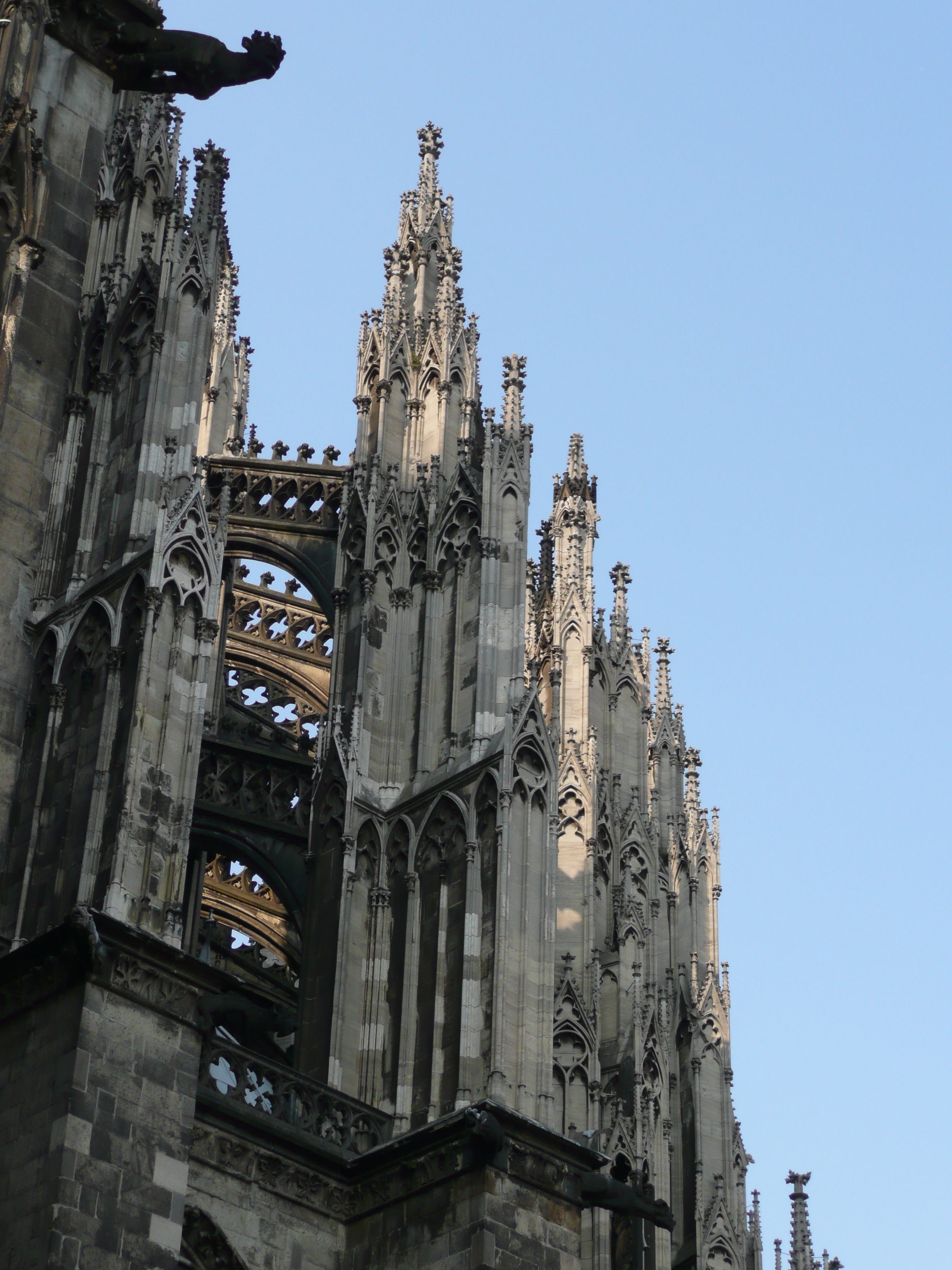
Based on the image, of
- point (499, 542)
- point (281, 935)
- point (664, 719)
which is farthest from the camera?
point (664, 719)

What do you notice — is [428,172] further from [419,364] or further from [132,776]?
[132,776]

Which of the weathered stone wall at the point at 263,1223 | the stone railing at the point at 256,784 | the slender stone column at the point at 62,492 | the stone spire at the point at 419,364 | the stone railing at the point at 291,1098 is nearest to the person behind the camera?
the weathered stone wall at the point at 263,1223

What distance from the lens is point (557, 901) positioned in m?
33.6

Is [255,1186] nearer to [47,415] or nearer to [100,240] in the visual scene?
[47,415]

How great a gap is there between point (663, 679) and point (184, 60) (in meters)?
18.1

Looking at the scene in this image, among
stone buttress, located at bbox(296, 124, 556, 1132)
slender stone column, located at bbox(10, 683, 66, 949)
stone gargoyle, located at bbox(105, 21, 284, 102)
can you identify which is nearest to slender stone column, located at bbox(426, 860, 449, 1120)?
stone buttress, located at bbox(296, 124, 556, 1132)

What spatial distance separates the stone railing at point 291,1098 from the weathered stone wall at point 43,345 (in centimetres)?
337

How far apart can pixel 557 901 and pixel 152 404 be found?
11.6 m

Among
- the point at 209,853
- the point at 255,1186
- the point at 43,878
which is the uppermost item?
the point at 209,853

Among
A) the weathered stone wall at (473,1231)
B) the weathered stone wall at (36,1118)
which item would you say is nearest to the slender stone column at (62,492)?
the weathered stone wall at (36,1118)

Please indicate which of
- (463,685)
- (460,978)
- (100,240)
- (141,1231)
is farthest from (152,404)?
(141,1231)

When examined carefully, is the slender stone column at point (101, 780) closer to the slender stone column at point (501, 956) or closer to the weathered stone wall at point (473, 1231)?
the weathered stone wall at point (473, 1231)

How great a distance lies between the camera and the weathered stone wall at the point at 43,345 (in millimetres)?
24016

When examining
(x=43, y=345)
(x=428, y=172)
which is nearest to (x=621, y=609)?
(x=428, y=172)
